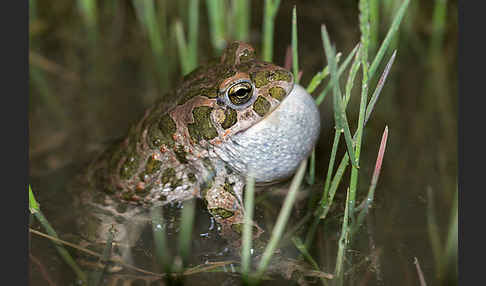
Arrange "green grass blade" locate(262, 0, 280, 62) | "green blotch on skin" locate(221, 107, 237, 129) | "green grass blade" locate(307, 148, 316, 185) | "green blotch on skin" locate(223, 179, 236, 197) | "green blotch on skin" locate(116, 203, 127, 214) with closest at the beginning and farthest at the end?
"green blotch on skin" locate(221, 107, 237, 129) → "green blotch on skin" locate(223, 179, 236, 197) → "green grass blade" locate(307, 148, 316, 185) → "green blotch on skin" locate(116, 203, 127, 214) → "green grass blade" locate(262, 0, 280, 62)

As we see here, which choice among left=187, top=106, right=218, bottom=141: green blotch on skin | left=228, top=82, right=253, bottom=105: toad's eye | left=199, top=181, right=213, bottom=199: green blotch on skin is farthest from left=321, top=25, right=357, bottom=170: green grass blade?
left=199, top=181, right=213, bottom=199: green blotch on skin

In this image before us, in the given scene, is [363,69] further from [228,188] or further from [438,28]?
[438,28]

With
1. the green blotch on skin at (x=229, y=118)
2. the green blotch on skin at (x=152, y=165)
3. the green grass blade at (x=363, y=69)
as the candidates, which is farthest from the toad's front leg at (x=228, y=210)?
the green grass blade at (x=363, y=69)

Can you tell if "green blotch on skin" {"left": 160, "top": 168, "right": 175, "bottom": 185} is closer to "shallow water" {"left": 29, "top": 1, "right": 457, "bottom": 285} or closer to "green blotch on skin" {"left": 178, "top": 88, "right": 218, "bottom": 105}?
"shallow water" {"left": 29, "top": 1, "right": 457, "bottom": 285}

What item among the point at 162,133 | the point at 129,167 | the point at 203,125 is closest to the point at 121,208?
the point at 129,167

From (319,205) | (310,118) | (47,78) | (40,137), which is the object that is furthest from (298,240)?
(47,78)

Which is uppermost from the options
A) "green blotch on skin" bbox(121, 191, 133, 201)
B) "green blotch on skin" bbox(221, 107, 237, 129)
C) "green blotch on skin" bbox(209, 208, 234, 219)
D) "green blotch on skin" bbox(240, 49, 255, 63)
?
"green blotch on skin" bbox(240, 49, 255, 63)

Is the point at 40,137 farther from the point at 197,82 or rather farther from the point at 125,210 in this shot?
the point at 197,82
